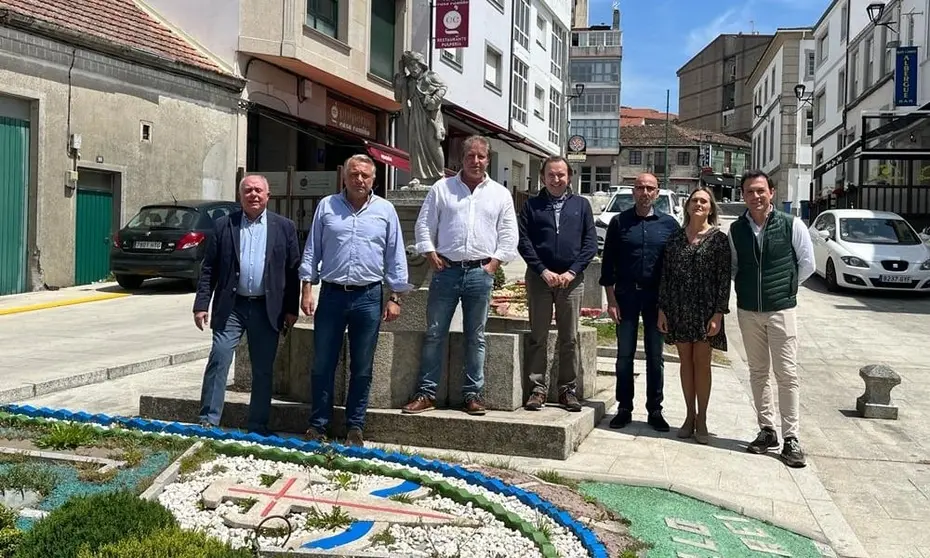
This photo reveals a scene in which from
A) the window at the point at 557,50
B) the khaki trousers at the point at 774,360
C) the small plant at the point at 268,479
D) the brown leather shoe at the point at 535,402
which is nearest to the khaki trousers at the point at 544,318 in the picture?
the brown leather shoe at the point at 535,402

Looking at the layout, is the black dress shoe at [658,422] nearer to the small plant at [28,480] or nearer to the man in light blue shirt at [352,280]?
the man in light blue shirt at [352,280]

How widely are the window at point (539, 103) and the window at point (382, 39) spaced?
1553cm

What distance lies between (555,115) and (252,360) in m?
40.6

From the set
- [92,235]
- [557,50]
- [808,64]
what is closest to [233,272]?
[92,235]

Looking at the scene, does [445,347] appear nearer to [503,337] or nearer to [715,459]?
[503,337]

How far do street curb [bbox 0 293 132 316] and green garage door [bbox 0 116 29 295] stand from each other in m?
1.28

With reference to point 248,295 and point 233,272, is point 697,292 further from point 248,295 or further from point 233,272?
point 233,272

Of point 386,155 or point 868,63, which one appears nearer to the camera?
point 386,155

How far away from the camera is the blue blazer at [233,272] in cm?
579

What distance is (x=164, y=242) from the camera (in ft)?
50.1

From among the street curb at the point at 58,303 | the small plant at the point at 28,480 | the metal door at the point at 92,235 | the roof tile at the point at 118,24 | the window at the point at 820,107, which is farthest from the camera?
the window at the point at 820,107

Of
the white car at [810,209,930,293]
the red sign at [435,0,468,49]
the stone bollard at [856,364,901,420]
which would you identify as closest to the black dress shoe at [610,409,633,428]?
the stone bollard at [856,364,901,420]

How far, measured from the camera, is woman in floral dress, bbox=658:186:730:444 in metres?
6.27

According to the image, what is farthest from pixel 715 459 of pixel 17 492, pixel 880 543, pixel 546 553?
pixel 17 492
